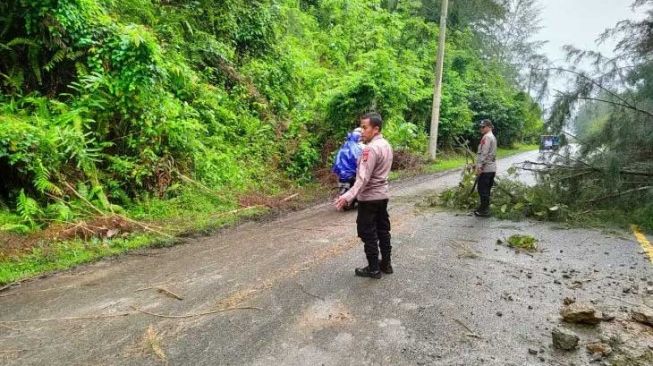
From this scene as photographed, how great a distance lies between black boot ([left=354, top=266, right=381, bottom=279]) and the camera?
16.9 feet

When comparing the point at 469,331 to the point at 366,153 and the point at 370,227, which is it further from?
the point at 366,153

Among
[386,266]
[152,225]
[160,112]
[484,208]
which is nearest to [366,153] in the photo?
[386,266]

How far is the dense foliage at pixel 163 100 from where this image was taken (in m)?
6.95

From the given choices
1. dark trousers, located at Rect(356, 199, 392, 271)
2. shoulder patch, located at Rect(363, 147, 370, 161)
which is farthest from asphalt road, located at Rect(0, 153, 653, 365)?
shoulder patch, located at Rect(363, 147, 370, 161)

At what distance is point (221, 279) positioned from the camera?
504 centimetres

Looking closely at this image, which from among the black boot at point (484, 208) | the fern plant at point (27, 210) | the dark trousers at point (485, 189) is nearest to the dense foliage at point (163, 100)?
the fern plant at point (27, 210)

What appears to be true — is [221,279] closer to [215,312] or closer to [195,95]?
[215,312]

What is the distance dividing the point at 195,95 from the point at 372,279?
8.01m

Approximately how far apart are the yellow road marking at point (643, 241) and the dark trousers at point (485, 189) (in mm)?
2614

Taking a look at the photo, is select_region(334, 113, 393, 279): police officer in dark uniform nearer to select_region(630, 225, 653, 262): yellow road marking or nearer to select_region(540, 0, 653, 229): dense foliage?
select_region(630, 225, 653, 262): yellow road marking

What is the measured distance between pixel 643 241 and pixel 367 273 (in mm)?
5244

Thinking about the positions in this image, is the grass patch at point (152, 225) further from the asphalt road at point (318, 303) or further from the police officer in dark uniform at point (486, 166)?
the police officer in dark uniform at point (486, 166)

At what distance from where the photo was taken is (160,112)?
8.47 meters

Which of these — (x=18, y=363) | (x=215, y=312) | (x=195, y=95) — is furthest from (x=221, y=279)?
(x=195, y=95)
